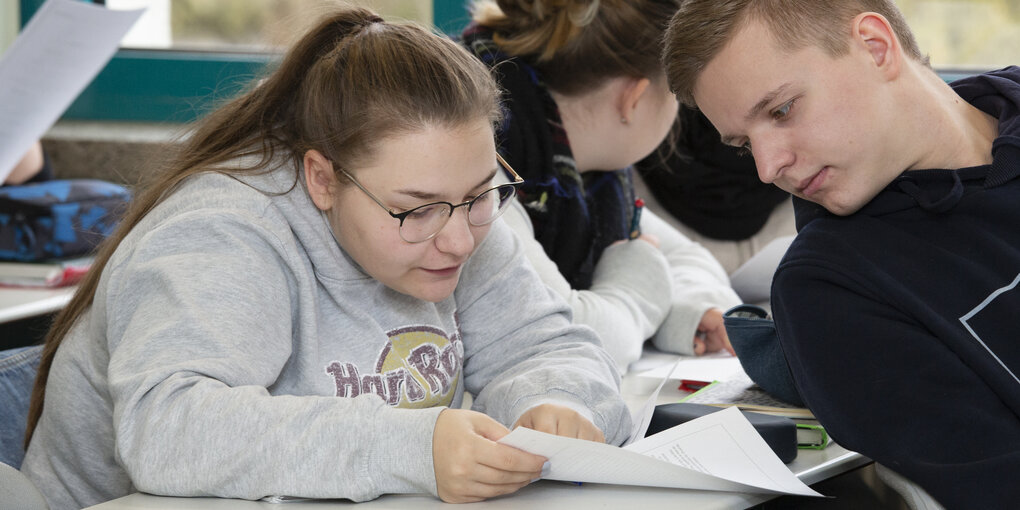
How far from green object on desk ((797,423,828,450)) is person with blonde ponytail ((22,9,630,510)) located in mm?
202

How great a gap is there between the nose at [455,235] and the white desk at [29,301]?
802 millimetres

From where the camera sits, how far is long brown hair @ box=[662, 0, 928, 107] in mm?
1123

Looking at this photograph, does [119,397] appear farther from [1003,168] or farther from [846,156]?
[1003,168]

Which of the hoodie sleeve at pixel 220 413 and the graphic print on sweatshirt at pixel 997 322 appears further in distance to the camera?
the graphic print on sweatshirt at pixel 997 322

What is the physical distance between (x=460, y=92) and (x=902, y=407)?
22.1 inches

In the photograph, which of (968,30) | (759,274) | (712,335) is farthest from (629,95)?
(968,30)

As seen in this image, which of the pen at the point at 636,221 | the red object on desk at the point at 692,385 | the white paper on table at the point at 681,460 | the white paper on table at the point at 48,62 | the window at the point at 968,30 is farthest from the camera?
the window at the point at 968,30

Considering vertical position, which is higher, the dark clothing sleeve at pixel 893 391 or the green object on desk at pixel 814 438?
the dark clothing sleeve at pixel 893 391

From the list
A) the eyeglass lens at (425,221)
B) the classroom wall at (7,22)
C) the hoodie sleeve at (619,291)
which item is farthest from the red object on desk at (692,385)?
the classroom wall at (7,22)

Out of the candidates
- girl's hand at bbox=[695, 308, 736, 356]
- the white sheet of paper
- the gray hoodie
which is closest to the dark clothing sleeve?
the gray hoodie

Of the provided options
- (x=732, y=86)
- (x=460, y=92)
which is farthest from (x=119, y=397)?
(x=732, y=86)

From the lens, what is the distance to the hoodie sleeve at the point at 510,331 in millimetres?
1230

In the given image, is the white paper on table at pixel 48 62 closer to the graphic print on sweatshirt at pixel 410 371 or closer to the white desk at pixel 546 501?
the graphic print on sweatshirt at pixel 410 371

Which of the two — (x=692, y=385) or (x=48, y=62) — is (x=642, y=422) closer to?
(x=692, y=385)
